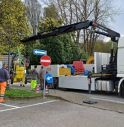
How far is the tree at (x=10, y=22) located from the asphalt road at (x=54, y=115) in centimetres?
567

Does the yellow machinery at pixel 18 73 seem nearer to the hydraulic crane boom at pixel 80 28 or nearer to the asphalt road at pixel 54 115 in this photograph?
the hydraulic crane boom at pixel 80 28

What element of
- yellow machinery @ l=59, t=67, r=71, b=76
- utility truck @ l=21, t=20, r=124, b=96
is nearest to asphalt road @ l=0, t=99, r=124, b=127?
utility truck @ l=21, t=20, r=124, b=96

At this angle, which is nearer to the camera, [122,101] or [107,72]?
[122,101]

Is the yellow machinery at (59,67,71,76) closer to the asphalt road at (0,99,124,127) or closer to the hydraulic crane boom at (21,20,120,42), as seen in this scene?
the hydraulic crane boom at (21,20,120,42)

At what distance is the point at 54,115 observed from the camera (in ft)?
45.6

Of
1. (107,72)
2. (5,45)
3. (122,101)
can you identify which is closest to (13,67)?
(5,45)

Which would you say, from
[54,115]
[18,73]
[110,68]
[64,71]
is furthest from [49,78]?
[54,115]

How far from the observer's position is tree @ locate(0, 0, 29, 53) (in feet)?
71.8

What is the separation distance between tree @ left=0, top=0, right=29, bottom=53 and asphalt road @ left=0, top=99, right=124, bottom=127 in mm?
5668

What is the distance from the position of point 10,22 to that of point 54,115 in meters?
9.40

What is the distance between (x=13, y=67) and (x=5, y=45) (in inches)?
333

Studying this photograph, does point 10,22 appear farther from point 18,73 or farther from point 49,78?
point 18,73

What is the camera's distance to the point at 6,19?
2198cm

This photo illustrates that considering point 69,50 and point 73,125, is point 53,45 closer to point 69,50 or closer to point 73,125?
point 69,50
